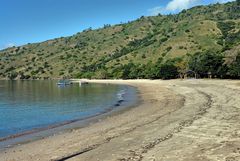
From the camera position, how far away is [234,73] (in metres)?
83.4

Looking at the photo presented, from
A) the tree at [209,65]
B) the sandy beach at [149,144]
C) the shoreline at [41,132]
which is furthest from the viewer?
the tree at [209,65]

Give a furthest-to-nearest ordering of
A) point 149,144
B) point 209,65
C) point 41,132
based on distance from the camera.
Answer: point 209,65 < point 41,132 < point 149,144

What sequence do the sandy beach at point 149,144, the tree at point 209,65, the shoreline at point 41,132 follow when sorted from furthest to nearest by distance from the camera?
the tree at point 209,65 → the shoreline at point 41,132 → the sandy beach at point 149,144

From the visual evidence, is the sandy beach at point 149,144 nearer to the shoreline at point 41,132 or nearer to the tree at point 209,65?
the shoreline at point 41,132

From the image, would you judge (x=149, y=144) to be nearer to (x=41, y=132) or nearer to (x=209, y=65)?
(x=41, y=132)

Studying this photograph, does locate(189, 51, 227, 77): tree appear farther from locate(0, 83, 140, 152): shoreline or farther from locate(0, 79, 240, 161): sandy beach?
locate(0, 79, 240, 161): sandy beach

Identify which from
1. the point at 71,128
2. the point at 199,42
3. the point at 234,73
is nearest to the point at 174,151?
the point at 71,128

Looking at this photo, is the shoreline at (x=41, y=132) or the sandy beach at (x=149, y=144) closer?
the sandy beach at (x=149, y=144)

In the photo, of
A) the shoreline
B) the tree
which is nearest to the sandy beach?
the shoreline

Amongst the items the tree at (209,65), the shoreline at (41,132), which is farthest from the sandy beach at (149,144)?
the tree at (209,65)

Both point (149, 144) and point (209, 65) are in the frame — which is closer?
point (149, 144)

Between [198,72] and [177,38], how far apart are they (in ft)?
214

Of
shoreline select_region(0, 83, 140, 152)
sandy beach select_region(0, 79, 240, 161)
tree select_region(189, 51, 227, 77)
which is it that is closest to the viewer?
sandy beach select_region(0, 79, 240, 161)

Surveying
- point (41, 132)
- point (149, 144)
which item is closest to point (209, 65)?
point (41, 132)
